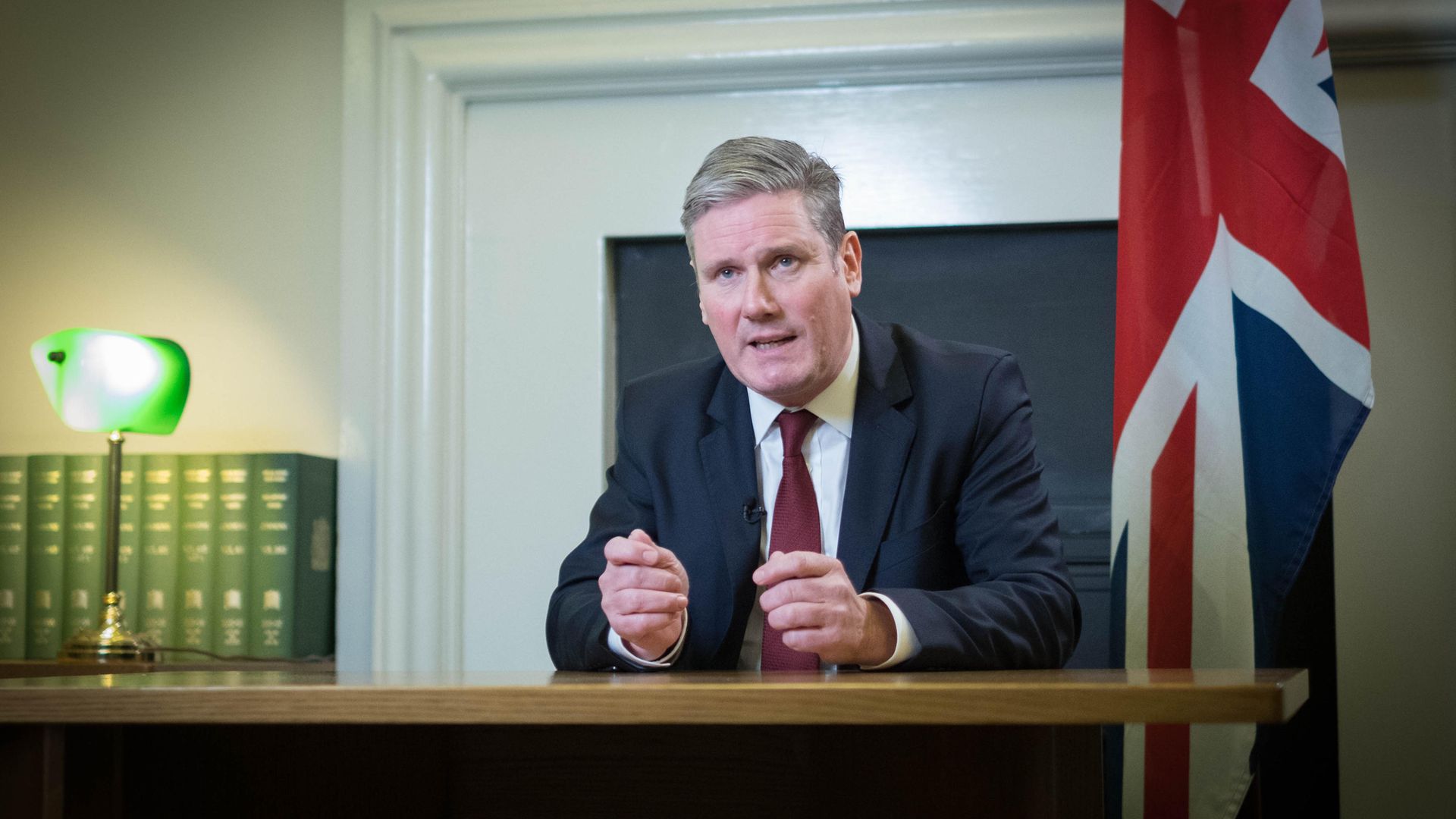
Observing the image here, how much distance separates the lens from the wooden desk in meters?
0.87

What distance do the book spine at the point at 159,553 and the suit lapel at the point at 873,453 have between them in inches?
52.7

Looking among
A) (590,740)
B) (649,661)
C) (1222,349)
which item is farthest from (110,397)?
(1222,349)

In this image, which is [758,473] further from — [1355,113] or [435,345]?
[1355,113]

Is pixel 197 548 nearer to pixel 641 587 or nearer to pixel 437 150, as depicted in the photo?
pixel 437 150

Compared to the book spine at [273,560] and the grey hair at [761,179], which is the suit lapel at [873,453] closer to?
the grey hair at [761,179]

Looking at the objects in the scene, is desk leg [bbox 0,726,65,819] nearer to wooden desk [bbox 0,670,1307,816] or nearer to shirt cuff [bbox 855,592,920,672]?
wooden desk [bbox 0,670,1307,816]

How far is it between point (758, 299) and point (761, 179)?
16cm

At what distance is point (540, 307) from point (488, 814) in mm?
1480

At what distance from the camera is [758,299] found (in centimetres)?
166

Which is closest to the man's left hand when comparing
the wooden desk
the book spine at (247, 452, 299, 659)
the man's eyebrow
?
the wooden desk

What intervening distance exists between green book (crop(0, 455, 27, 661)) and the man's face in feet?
4.80

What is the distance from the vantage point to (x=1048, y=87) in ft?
8.02

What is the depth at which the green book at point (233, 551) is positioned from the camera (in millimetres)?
2297

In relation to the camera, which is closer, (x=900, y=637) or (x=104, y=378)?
(x=900, y=637)
